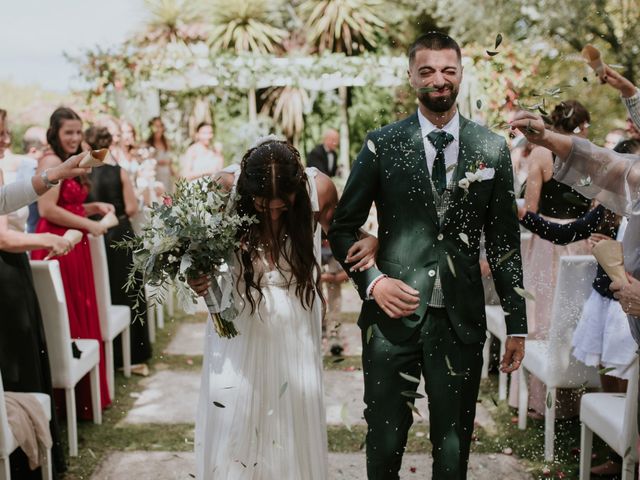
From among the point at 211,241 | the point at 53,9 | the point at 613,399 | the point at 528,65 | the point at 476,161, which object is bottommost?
the point at 613,399

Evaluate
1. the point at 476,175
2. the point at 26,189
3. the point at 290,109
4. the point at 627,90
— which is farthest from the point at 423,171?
the point at 290,109

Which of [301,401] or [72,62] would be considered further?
[72,62]

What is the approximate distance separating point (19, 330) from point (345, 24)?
42.9ft

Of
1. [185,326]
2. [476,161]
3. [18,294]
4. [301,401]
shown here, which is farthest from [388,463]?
[185,326]

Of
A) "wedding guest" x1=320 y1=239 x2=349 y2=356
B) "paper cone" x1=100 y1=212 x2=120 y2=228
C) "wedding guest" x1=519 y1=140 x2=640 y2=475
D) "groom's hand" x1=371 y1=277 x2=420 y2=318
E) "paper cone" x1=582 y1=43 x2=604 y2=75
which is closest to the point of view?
"paper cone" x1=582 y1=43 x2=604 y2=75

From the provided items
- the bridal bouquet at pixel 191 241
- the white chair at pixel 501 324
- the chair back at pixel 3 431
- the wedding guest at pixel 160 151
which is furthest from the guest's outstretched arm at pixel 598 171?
the wedding guest at pixel 160 151

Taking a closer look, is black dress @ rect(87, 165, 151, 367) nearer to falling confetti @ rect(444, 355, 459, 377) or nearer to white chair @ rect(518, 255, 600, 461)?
white chair @ rect(518, 255, 600, 461)

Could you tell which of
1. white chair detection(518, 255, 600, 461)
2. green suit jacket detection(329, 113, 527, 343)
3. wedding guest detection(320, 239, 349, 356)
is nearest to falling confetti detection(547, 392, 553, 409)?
white chair detection(518, 255, 600, 461)

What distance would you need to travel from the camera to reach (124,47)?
12.6 metres

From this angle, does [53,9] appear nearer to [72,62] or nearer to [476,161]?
[72,62]

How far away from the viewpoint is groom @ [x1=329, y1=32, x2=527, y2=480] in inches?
104

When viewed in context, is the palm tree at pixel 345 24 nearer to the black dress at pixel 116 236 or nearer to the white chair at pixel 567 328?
the black dress at pixel 116 236

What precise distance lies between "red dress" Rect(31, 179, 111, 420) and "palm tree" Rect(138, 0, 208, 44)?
41.2 feet

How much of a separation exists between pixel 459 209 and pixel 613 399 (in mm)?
1522
